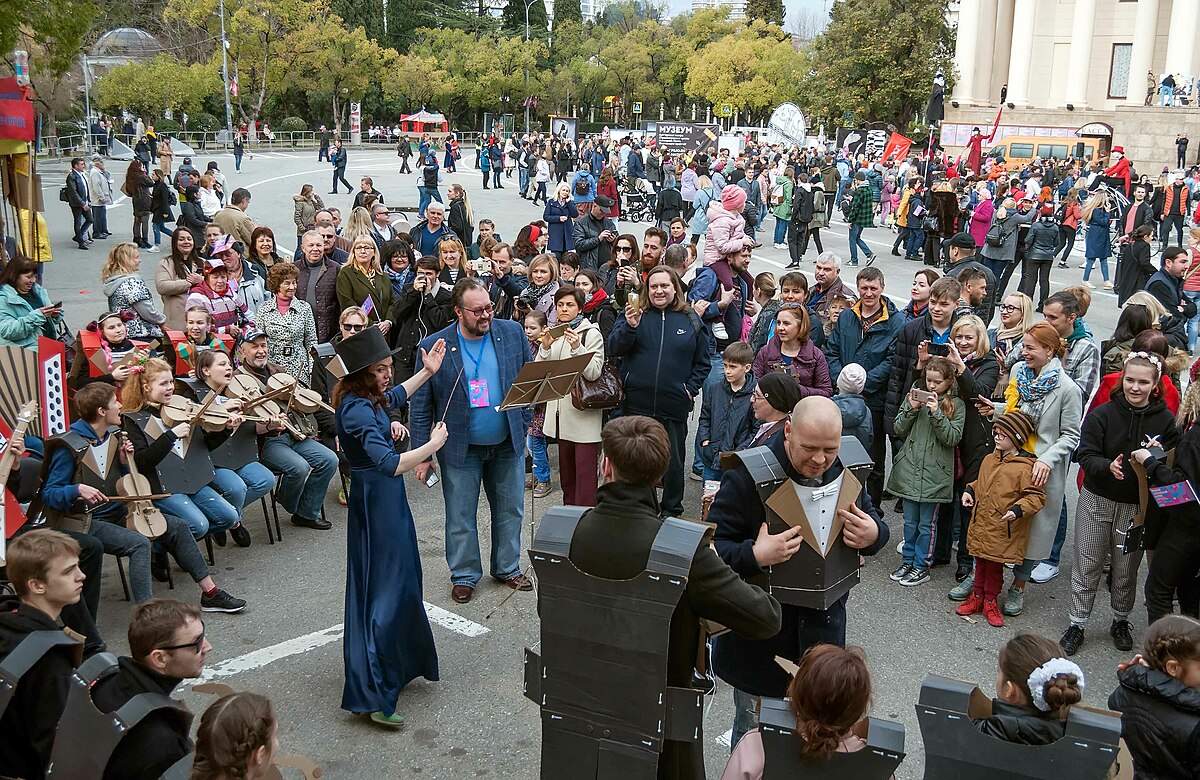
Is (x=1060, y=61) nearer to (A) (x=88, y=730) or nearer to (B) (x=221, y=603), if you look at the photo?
(B) (x=221, y=603)

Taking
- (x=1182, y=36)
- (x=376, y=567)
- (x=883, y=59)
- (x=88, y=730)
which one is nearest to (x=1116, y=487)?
(x=376, y=567)

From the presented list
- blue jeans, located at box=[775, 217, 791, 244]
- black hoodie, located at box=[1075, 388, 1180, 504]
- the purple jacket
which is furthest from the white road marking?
blue jeans, located at box=[775, 217, 791, 244]

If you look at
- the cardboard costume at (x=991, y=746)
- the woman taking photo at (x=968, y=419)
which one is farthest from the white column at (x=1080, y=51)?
the cardboard costume at (x=991, y=746)

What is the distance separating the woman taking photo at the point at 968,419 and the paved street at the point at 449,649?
9.6 inches

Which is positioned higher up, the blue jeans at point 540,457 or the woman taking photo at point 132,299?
the woman taking photo at point 132,299

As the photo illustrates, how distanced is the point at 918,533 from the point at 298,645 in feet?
13.7

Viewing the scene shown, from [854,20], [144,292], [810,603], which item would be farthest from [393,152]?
[810,603]

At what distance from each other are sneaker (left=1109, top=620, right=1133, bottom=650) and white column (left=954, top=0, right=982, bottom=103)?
55.2 metres

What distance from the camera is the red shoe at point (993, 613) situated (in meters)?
6.45

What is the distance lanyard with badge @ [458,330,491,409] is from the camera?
21.2 feet

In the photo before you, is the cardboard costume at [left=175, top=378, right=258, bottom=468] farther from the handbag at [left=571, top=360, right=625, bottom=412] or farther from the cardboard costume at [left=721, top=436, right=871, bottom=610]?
the cardboard costume at [left=721, top=436, right=871, bottom=610]

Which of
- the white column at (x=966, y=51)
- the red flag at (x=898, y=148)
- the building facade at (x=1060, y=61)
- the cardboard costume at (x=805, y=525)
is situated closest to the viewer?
the cardboard costume at (x=805, y=525)

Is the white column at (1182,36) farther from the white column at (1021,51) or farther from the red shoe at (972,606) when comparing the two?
the red shoe at (972,606)

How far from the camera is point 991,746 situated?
9.77ft
